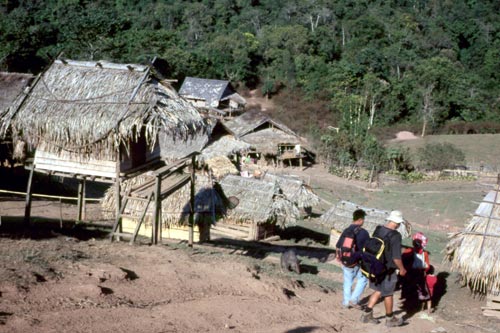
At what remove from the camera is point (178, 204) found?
1438 centimetres

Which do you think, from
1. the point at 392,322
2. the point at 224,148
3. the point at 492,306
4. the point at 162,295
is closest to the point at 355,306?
the point at 392,322

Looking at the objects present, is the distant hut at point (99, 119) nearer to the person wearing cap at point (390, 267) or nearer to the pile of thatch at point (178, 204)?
the pile of thatch at point (178, 204)

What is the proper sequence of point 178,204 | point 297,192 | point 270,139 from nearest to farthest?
1. point 178,204
2. point 297,192
3. point 270,139

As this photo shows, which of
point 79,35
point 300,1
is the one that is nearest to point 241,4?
point 300,1

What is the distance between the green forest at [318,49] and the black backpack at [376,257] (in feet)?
86.4

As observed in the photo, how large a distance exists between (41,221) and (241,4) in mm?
56585

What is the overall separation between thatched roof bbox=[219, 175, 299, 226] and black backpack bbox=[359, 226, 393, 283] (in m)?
9.33

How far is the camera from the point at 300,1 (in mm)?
65375

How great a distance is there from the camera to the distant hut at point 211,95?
43.9 metres

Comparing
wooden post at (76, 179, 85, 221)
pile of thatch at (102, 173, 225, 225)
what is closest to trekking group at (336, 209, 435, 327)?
pile of thatch at (102, 173, 225, 225)

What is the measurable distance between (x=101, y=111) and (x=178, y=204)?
164 inches

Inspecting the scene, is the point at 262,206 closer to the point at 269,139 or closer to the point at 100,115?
the point at 100,115

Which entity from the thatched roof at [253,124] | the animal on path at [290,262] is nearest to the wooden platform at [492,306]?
the animal on path at [290,262]

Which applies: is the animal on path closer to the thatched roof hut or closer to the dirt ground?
the dirt ground
